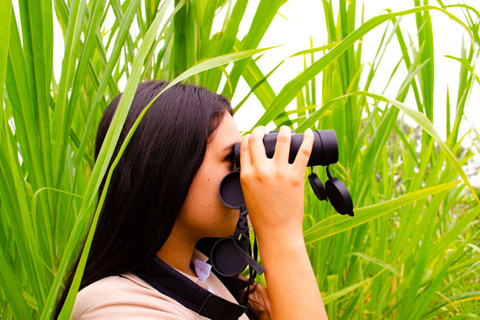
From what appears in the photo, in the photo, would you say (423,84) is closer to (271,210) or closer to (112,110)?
(271,210)

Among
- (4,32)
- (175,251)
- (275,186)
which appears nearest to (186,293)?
(175,251)

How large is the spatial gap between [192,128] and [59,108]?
9.2 inches

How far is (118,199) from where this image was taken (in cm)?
65

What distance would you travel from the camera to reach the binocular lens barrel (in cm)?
65

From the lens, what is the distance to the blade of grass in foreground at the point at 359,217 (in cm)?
62

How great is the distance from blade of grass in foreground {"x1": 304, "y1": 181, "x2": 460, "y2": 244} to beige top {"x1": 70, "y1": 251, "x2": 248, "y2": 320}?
254 millimetres

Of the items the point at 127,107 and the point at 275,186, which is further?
the point at 275,186

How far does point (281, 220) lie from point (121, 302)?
255 millimetres

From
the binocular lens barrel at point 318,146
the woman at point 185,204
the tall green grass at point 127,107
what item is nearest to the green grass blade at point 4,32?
the tall green grass at point 127,107

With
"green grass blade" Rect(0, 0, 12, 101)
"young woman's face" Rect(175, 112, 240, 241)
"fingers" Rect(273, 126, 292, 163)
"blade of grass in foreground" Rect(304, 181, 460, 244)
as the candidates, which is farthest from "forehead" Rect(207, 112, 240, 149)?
"green grass blade" Rect(0, 0, 12, 101)

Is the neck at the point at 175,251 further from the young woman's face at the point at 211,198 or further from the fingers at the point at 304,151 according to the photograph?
the fingers at the point at 304,151

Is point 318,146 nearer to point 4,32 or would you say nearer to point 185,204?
point 185,204

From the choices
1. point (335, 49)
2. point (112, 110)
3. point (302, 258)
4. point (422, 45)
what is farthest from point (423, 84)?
point (112, 110)

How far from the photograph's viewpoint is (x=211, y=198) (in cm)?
67
